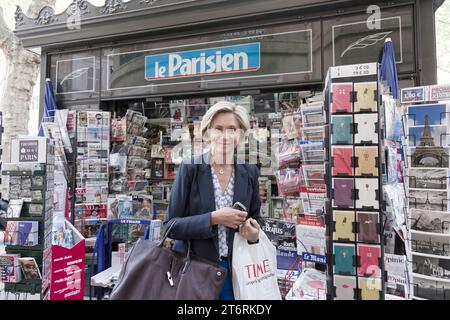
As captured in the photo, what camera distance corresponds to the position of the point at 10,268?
2510 mm

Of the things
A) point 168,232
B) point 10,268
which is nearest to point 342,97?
point 168,232

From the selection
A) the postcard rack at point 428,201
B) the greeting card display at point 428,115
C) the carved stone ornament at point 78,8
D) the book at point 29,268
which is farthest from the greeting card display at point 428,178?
the carved stone ornament at point 78,8

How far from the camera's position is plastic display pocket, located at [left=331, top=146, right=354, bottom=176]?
1.63 meters

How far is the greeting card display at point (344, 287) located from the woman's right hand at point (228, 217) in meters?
0.66

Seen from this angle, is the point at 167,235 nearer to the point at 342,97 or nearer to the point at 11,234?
the point at 342,97

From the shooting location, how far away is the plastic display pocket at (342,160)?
163 centimetres

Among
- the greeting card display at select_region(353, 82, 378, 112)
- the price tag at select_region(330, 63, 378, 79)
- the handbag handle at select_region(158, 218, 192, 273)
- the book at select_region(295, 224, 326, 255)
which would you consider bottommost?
the book at select_region(295, 224, 326, 255)

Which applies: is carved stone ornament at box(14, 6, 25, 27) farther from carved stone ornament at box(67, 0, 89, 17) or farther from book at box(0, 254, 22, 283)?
book at box(0, 254, 22, 283)

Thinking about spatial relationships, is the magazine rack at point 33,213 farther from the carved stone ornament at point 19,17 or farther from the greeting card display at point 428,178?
the carved stone ornament at point 19,17

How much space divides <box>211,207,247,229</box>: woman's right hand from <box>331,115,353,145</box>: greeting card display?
0.67 m

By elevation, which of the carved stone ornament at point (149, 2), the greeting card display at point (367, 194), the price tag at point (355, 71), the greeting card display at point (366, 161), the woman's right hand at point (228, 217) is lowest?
the woman's right hand at point (228, 217)

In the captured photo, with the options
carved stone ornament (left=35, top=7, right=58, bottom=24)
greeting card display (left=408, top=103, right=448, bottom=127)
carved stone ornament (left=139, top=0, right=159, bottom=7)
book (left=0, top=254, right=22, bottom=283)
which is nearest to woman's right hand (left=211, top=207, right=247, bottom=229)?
greeting card display (left=408, top=103, right=448, bottom=127)

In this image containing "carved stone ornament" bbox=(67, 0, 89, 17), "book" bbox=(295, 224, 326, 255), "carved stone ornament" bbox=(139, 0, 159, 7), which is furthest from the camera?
"carved stone ornament" bbox=(67, 0, 89, 17)
